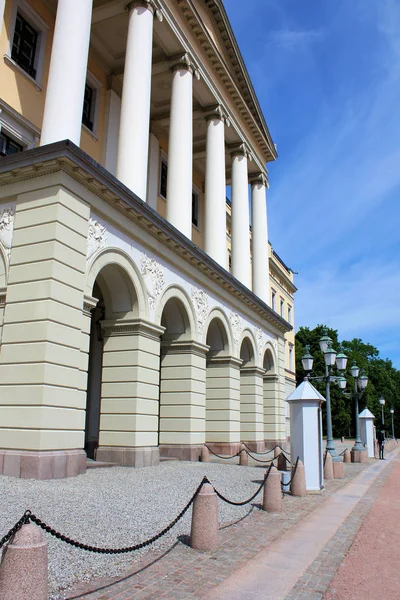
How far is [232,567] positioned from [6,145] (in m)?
14.3

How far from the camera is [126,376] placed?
15633 mm

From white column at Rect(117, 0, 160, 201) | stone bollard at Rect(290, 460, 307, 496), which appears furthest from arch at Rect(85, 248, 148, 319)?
stone bollard at Rect(290, 460, 307, 496)

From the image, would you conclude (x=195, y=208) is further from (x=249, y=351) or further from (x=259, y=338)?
(x=249, y=351)

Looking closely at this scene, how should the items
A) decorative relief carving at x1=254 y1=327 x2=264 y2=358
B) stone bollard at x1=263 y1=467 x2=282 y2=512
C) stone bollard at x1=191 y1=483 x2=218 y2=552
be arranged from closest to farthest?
stone bollard at x1=191 y1=483 x2=218 y2=552 → stone bollard at x1=263 y1=467 x2=282 y2=512 → decorative relief carving at x1=254 y1=327 x2=264 y2=358

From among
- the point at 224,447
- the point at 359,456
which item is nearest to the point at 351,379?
the point at 359,456

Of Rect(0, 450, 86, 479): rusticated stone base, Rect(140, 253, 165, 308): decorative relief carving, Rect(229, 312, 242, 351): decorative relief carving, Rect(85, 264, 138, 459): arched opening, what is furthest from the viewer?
Rect(229, 312, 242, 351): decorative relief carving

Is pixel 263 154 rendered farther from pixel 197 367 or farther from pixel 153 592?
pixel 153 592

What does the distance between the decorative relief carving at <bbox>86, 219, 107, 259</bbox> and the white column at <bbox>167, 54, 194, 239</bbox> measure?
5648 millimetres

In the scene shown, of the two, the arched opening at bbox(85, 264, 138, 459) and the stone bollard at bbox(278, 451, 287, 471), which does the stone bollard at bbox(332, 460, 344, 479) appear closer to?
the stone bollard at bbox(278, 451, 287, 471)

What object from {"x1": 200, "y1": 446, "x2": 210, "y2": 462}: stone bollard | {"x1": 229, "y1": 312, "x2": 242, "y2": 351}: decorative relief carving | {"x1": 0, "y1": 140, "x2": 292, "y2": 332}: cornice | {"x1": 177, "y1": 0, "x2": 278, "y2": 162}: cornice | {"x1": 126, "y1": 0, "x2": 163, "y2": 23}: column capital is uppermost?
{"x1": 177, "y1": 0, "x2": 278, "y2": 162}: cornice

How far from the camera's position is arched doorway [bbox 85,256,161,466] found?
15.3 m

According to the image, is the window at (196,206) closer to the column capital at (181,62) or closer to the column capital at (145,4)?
the column capital at (181,62)

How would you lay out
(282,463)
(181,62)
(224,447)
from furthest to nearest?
1. (224,447)
2. (181,62)
3. (282,463)

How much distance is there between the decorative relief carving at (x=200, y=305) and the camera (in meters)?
20.4
